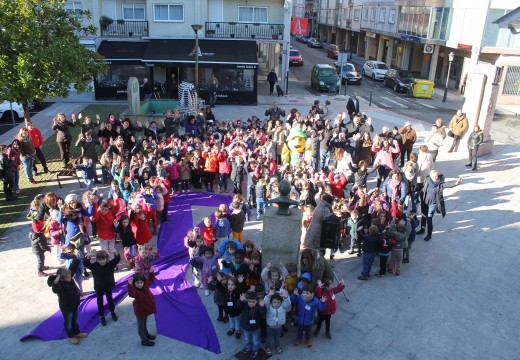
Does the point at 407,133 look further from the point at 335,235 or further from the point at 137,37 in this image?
the point at 137,37

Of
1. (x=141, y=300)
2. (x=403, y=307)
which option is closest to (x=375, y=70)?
(x=403, y=307)

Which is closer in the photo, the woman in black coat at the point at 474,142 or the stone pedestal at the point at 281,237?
the stone pedestal at the point at 281,237

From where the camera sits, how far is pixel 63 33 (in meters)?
16.6

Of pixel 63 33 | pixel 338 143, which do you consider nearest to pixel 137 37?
pixel 63 33

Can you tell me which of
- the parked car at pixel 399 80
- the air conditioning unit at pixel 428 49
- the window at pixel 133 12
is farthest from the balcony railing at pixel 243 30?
the air conditioning unit at pixel 428 49

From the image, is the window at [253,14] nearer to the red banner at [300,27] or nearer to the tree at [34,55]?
the red banner at [300,27]

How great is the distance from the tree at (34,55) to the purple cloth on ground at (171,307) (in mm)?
7049

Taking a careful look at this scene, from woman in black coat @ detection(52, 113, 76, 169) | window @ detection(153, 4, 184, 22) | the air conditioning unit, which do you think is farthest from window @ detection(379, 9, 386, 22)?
woman in black coat @ detection(52, 113, 76, 169)

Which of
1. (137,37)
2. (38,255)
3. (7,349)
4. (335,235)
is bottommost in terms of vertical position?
(7,349)

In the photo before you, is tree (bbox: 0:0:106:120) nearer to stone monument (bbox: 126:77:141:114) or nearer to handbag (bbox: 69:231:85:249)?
stone monument (bbox: 126:77:141:114)

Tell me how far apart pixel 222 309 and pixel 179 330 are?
0.85 meters

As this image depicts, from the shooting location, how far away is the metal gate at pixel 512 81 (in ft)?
98.3

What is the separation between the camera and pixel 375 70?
3869 cm

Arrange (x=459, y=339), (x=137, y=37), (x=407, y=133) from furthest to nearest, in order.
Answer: (x=137, y=37) < (x=407, y=133) < (x=459, y=339)
